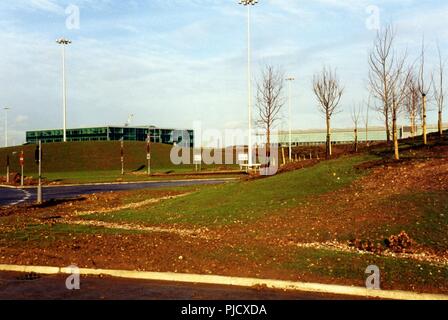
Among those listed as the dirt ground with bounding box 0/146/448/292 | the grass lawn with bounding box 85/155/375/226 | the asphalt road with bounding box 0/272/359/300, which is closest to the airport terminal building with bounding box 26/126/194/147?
the grass lawn with bounding box 85/155/375/226

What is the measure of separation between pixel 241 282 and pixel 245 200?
10.2 metres

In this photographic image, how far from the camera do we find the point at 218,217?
53.5 ft

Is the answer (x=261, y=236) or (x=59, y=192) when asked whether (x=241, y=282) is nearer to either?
(x=261, y=236)

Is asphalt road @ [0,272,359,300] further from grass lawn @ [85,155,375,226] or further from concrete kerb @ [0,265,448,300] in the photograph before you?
grass lawn @ [85,155,375,226]

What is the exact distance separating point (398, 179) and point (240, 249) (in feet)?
29.7

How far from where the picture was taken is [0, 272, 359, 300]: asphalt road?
7.57 metres

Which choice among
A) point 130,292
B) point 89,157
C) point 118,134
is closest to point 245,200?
point 130,292

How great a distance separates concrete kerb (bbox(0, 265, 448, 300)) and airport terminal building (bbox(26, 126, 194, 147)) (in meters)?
104

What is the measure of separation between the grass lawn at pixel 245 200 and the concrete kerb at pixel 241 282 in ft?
21.7

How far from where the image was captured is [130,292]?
789 centimetres

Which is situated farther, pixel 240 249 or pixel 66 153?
pixel 66 153

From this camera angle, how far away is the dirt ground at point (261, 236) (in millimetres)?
9789

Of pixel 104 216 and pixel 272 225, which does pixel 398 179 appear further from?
pixel 104 216
